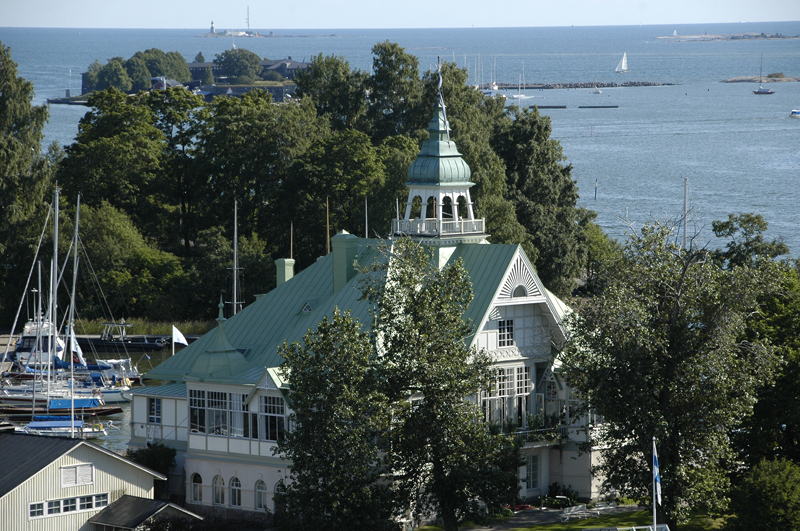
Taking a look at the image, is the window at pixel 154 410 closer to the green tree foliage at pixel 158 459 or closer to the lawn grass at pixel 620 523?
the green tree foliage at pixel 158 459

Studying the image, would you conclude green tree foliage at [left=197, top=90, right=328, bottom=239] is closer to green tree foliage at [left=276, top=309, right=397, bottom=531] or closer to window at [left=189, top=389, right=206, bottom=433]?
window at [left=189, top=389, right=206, bottom=433]

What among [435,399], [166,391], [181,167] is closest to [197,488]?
[166,391]

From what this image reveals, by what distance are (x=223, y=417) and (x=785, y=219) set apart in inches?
3638

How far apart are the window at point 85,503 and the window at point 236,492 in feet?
18.8

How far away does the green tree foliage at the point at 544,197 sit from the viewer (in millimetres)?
95500

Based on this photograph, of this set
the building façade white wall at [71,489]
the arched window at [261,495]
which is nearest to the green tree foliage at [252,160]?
the arched window at [261,495]

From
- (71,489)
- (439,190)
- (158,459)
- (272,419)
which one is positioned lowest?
(158,459)

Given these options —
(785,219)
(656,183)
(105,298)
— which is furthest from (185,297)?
(656,183)

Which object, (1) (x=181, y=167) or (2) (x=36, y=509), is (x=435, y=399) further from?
(1) (x=181, y=167)

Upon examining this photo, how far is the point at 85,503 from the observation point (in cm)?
4950

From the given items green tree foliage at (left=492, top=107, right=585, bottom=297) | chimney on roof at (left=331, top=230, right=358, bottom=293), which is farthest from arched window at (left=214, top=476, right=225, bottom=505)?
green tree foliage at (left=492, top=107, right=585, bottom=297)

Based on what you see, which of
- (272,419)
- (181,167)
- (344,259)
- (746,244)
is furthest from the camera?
(181,167)

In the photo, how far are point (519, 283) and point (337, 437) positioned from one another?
11921 mm

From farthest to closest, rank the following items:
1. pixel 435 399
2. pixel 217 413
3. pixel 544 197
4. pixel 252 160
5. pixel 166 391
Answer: pixel 252 160 < pixel 544 197 < pixel 166 391 < pixel 217 413 < pixel 435 399
